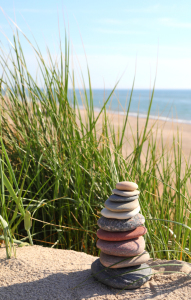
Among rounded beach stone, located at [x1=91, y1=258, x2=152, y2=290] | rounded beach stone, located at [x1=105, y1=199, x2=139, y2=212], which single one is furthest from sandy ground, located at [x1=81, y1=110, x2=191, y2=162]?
rounded beach stone, located at [x1=91, y1=258, x2=152, y2=290]

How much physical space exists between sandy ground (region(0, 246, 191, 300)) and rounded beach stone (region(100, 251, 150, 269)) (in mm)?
113

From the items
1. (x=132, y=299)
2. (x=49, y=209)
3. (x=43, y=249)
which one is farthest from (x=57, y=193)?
(x=132, y=299)

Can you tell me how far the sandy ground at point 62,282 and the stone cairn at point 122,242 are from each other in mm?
55

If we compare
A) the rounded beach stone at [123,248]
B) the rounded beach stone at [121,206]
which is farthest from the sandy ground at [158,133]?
the rounded beach stone at [123,248]

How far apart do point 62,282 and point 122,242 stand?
0.36 metres

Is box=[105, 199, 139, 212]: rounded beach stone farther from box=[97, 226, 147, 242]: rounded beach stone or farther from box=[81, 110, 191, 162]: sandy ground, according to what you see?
box=[81, 110, 191, 162]: sandy ground

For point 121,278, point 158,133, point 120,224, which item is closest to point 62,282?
point 121,278

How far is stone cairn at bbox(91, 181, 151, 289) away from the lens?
4.35ft

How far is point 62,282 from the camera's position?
1.37 metres

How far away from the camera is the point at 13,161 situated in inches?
84.1

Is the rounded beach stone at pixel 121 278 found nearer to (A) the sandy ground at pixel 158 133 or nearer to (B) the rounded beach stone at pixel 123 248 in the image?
(B) the rounded beach stone at pixel 123 248

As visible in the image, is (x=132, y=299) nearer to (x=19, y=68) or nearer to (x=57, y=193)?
(x=57, y=193)

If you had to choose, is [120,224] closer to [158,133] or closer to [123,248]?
[123,248]

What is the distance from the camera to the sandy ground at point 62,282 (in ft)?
4.20
